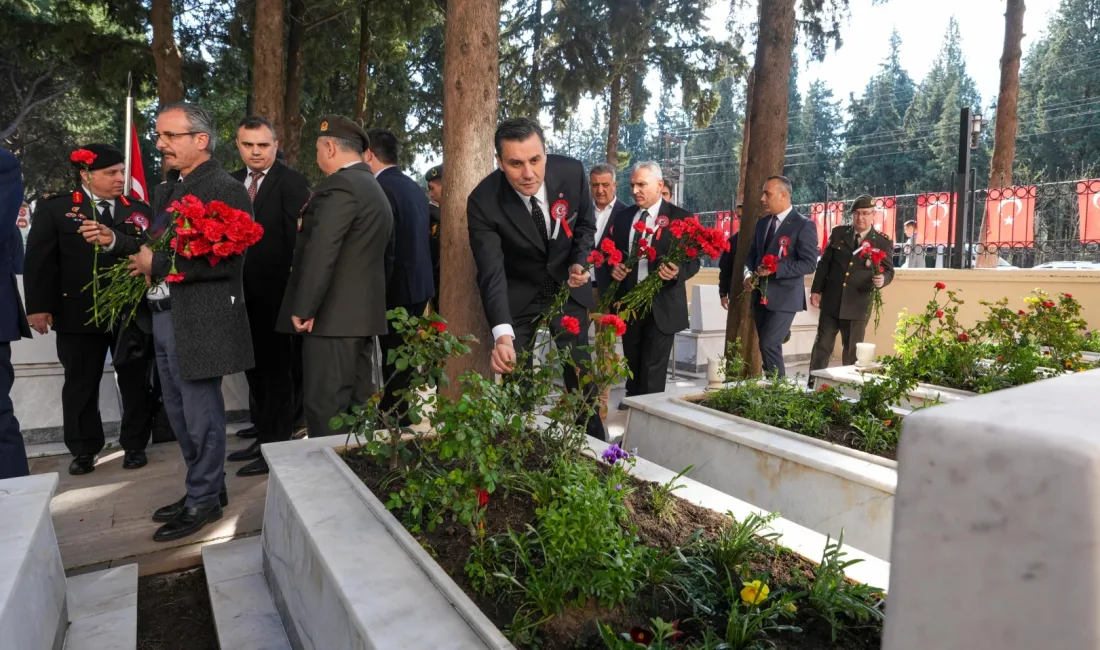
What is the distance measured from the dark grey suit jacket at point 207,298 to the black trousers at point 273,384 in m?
1.24

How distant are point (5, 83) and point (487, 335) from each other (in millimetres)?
27114

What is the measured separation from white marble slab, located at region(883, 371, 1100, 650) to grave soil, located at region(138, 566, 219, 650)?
2654 mm

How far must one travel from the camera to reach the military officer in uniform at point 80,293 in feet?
14.0

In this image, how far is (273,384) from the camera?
477 cm

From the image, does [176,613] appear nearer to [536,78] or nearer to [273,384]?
[273,384]

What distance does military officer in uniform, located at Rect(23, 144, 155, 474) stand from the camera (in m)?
4.25

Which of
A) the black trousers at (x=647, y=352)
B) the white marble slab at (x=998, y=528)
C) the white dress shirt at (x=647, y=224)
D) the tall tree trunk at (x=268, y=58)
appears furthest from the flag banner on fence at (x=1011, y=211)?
the white marble slab at (x=998, y=528)

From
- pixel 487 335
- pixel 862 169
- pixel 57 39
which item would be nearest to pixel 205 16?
pixel 57 39

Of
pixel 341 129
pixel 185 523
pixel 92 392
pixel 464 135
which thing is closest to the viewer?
pixel 185 523

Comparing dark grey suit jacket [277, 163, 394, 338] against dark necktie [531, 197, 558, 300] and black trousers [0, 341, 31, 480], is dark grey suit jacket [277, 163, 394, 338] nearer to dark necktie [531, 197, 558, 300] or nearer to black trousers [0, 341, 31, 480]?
dark necktie [531, 197, 558, 300]

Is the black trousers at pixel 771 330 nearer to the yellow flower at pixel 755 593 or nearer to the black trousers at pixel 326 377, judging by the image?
the black trousers at pixel 326 377

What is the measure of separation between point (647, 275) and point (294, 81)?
861 cm

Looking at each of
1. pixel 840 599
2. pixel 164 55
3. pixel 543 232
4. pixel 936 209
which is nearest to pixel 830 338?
pixel 543 232

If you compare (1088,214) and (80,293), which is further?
(1088,214)
